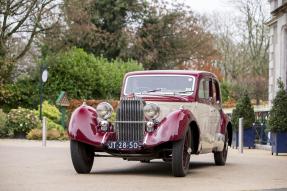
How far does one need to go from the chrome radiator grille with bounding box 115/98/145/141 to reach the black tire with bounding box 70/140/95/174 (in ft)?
2.24

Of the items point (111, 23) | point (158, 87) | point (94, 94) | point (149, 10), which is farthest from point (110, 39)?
point (158, 87)

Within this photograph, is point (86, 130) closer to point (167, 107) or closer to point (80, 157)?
point (80, 157)

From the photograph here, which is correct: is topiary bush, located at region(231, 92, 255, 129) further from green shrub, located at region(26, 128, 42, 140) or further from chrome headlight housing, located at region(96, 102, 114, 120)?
chrome headlight housing, located at region(96, 102, 114, 120)

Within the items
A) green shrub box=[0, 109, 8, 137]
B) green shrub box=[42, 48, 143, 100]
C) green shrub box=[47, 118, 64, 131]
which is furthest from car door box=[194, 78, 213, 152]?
green shrub box=[42, 48, 143, 100]

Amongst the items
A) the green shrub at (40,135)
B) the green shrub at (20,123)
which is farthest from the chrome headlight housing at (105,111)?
the green shrub at (20,123)

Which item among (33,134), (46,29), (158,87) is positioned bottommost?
(33,134)

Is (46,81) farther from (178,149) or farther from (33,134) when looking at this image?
(178,149)

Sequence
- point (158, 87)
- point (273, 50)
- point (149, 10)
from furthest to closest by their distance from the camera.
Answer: point (149, 10) → point (273, 50) → point (158, 87)

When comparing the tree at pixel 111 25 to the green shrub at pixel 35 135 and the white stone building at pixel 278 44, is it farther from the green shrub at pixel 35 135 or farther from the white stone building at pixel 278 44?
the green shrub at pixel 35 135

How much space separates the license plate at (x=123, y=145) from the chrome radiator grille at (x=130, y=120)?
0.11m

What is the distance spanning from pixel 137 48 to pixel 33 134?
25685 mm

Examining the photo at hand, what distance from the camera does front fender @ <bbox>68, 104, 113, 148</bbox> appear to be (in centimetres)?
1209

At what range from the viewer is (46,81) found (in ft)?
121

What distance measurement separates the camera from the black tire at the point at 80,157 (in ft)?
40.2
